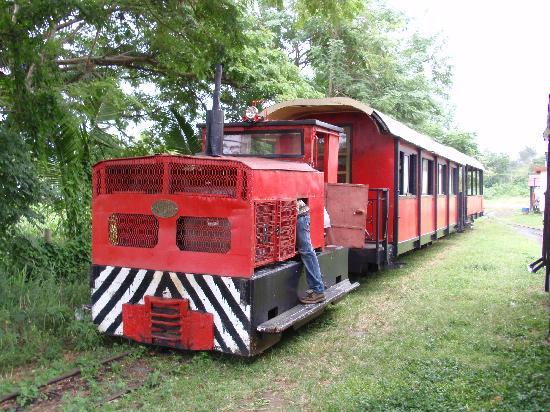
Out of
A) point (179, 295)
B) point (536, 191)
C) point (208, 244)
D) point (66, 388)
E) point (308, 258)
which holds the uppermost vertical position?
point (536, 191)

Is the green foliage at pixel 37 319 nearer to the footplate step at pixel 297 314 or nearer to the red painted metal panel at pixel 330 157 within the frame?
the footplate step at pixel 297 314

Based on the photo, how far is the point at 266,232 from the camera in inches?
209

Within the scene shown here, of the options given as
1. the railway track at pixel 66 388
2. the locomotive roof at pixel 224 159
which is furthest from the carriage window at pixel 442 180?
the railway track at pixel 66 388

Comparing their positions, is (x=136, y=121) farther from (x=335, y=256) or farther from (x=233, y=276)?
(x=233, y=276)

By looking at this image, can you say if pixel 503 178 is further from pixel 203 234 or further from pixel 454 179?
pixel 203 234

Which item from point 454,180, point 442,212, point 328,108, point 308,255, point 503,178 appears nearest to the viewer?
point 308,255

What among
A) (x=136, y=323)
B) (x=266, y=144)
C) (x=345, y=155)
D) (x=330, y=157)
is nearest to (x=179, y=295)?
(x=136, y=323)

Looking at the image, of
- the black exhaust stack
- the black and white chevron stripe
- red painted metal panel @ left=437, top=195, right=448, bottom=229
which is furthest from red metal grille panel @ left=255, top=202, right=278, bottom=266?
red painted metal panel @ left=437, top=195, right=448, bottom=229

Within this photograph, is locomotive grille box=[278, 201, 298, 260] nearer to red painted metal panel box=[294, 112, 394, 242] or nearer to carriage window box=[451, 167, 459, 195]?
red painted metal panel box=[294, 112, 394, 242]

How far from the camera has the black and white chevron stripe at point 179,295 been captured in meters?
4.86

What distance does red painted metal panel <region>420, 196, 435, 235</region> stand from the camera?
11.0m

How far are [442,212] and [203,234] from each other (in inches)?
369

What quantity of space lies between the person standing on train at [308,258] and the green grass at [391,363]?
0.44 metres

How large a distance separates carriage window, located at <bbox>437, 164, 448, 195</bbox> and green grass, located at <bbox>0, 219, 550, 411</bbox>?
5.24 m
